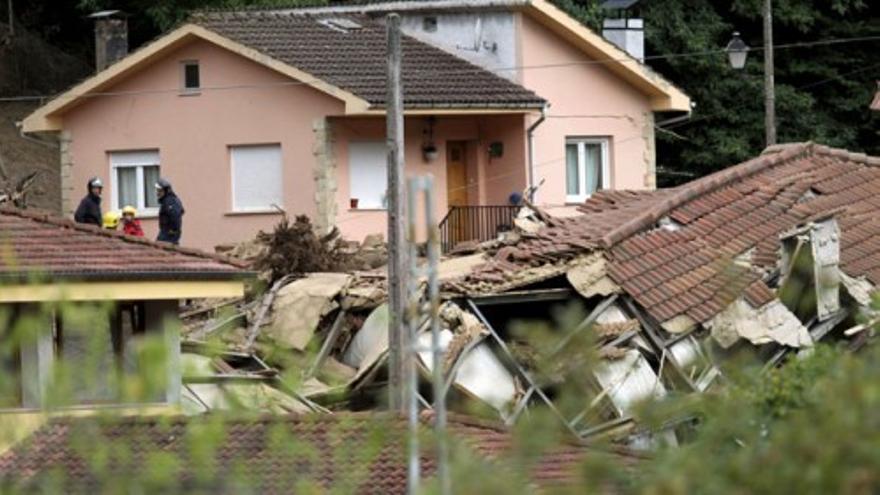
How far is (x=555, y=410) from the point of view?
913 cm

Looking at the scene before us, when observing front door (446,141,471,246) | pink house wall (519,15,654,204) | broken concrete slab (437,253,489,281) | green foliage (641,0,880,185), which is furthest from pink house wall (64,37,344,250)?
green foliage (641,0,880,185)

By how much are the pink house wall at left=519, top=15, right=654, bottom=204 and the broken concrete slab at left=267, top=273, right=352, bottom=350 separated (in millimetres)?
10835

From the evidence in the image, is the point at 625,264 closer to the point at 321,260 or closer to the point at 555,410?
the point at 321,260

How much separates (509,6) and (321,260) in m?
8.94

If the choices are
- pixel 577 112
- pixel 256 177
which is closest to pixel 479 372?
pixel 256 177

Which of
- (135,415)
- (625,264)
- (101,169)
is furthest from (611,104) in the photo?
(135,415)

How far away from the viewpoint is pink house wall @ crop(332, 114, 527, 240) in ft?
123

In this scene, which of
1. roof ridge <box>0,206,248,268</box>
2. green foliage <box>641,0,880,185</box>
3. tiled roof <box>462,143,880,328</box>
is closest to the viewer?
roof ridge <box>0,206,248,268</box>

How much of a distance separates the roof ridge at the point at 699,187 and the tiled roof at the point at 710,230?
14mm

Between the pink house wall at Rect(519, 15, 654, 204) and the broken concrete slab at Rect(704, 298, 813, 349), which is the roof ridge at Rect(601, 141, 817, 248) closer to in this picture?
the broken concrete slab at Rect(704, 298, 813, 349)

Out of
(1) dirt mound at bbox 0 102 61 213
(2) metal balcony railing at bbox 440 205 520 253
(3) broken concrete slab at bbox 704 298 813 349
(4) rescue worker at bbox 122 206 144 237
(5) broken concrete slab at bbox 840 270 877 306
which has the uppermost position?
(1) dirt mound at bbox 0 102 61 213

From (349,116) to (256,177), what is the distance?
1.93 metres

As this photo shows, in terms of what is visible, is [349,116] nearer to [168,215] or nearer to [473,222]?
[473,222]

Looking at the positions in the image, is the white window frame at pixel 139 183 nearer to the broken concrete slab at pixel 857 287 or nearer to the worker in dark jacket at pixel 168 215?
the worker in dark jacket at pixel 168 215
